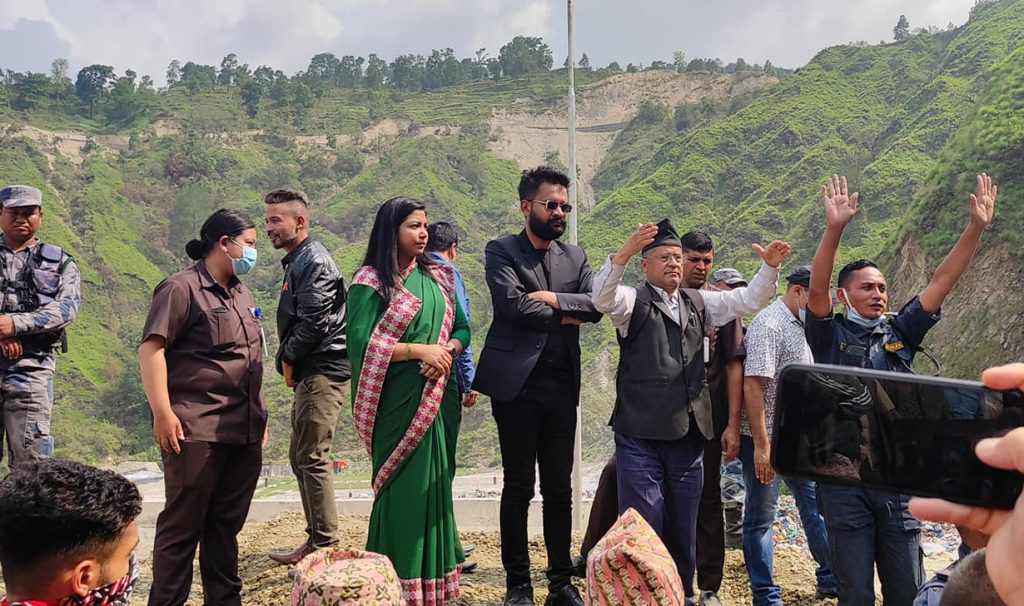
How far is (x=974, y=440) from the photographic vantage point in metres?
0.90

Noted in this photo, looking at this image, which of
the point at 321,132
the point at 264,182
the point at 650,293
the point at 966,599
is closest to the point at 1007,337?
the point at 650,293

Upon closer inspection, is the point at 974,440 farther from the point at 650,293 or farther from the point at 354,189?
the point at 354,189

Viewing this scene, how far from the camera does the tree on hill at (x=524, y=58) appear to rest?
76.3m

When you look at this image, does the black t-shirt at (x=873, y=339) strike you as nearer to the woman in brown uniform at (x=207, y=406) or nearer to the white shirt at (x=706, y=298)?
the white shirt at (x=706, y=298)

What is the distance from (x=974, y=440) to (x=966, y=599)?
0.27 meters

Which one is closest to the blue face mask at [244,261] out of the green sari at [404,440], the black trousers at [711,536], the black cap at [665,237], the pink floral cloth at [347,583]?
the green sari at [404,440]

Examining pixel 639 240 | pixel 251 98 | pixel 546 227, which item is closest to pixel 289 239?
pixel 546 227

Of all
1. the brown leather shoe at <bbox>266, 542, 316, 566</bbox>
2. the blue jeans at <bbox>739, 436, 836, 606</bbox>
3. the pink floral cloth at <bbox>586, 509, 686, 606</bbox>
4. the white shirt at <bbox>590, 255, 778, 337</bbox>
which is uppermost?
the white shirt at <bbox>590, 255, 778, 337</bbox>

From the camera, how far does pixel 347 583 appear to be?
2021mm

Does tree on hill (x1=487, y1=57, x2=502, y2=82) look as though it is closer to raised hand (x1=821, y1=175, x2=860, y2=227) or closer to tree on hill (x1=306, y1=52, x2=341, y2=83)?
tree on hill (x1=306, y1=52, x2=341, y2=83)

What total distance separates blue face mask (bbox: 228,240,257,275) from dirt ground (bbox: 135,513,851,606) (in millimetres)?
1663

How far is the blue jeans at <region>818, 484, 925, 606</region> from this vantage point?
318cm

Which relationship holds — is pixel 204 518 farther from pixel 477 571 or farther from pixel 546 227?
pixel 546 227

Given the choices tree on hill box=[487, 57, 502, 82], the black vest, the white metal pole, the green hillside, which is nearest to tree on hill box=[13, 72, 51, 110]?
the green hillside
